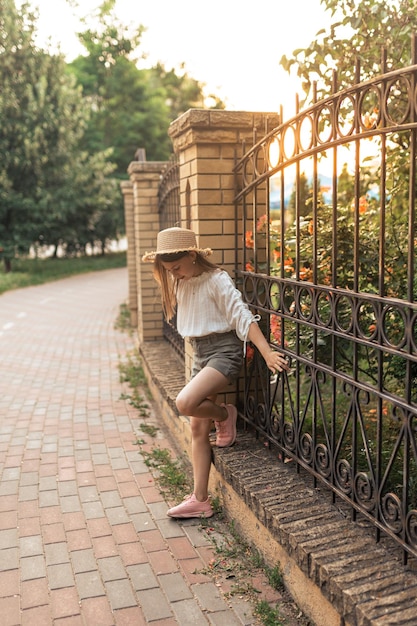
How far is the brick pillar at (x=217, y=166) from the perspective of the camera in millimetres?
3875

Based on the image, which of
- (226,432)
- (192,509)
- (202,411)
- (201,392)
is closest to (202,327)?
(201,392)

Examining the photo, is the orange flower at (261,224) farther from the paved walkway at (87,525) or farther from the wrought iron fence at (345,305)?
the paved walkway at (87,525)

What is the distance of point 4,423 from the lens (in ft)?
18.4

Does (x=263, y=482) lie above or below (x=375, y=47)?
below

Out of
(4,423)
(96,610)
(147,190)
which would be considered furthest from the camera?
(147,190)

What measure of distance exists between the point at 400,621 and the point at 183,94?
157 ft

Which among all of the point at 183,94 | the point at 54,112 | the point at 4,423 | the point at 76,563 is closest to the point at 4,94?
the point at 54,112

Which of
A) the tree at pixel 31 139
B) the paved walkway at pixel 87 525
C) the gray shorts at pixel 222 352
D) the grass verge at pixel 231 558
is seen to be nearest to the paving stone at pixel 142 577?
the paved walkway at pixel 87 525

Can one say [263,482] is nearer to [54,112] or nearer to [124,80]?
[54,112]

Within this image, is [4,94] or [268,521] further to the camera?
[4,94]

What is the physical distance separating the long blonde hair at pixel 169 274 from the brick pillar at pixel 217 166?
414 mm

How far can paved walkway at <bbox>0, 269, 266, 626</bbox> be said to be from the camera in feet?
9.27

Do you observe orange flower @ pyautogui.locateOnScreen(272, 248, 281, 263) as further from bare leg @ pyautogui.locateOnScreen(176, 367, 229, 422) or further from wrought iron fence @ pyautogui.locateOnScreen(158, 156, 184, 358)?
bare leg @ pyautogui.locateOnScreen(176, 367, 229, 422)

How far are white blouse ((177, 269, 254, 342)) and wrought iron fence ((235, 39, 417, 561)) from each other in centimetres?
20
